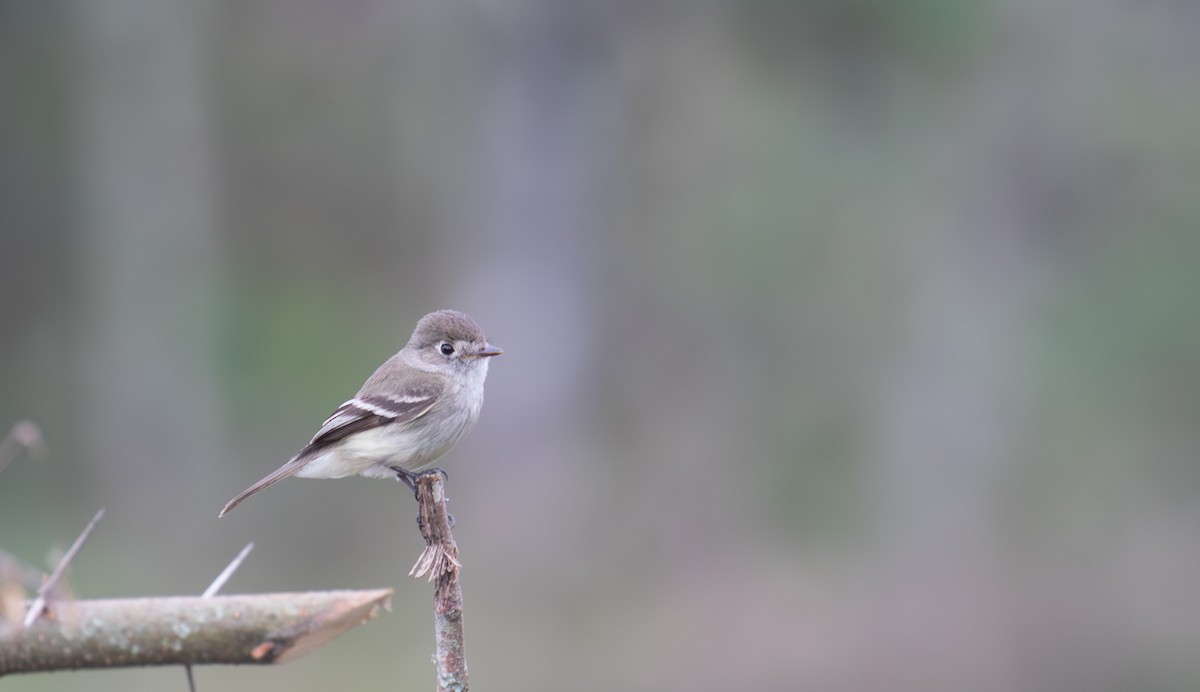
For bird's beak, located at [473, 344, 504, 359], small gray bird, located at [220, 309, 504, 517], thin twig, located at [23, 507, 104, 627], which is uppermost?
bird's beak, located at [473, 344, 504, 359]

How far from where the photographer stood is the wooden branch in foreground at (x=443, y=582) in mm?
3018

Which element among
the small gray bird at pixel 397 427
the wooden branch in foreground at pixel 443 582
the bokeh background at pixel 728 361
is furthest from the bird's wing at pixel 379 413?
the bokeh background at pixel 728 361

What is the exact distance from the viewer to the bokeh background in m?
12.6

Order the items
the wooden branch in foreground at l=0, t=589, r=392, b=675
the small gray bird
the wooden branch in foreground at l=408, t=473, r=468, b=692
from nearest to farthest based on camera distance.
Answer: the wooden branch in foreground at l=0, t=589, r=392, b=675 → the wooden branch in foreground at l=408, t=473, r=468, b=692 → the small gray bird

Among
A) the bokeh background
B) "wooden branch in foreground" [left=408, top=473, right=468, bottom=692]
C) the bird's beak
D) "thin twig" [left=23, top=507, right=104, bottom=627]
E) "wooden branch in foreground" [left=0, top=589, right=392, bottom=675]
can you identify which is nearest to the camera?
"thin twig" [left=23, top=507, right=104, bottom=627]

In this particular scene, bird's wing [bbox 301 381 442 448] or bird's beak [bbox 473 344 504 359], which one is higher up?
bird's beak [bbox 473 344 504 359]

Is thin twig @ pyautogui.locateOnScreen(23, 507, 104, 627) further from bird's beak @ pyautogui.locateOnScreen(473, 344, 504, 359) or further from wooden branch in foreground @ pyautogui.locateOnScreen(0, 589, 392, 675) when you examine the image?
bird's beak @ pyautogui.locateOnScreen(473, 344, 504, 359)

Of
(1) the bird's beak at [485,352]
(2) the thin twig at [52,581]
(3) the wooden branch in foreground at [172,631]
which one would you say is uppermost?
(1) the bird's beak at [485,352]

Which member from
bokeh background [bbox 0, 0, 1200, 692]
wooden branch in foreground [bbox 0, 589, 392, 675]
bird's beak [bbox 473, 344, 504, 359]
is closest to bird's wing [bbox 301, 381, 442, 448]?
bird's beak [bbox 473, 344, 504, 359]

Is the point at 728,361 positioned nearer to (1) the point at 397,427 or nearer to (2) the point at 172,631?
(1) the point at 397,427

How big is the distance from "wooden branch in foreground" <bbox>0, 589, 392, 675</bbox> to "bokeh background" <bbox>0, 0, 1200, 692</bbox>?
30.8ft

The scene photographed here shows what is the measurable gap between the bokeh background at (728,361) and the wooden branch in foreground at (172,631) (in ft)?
30.8

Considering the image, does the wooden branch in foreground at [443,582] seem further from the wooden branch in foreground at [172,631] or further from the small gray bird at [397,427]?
the small gray bird at [397,427]

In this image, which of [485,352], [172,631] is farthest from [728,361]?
[172,631]
